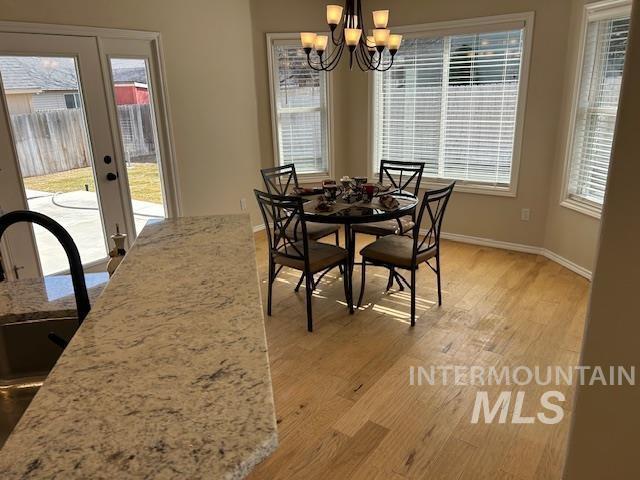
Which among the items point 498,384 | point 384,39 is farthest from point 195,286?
point 384,39

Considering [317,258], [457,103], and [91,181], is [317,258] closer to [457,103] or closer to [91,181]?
[91,181]

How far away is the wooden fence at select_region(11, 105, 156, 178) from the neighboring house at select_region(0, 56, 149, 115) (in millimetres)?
63

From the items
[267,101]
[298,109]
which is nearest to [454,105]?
[298,109]

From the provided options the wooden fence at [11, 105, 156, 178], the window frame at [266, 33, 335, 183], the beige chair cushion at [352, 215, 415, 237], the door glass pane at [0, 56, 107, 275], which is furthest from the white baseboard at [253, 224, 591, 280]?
the door glass pane at [0, 56, 107, 275]

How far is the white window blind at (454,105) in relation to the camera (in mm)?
4441

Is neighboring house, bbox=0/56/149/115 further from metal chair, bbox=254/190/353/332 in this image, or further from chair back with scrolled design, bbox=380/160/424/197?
chair back with scrolled design, bbox=380/160/424/197

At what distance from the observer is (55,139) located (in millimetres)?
3674

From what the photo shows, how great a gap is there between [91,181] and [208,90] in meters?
1.50

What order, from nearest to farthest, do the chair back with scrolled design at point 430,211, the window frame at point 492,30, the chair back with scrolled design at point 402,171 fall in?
the chair back with scrolled design at point 430,211, the window frame at point 492,30, the chair back with scrolled design at point 402,171

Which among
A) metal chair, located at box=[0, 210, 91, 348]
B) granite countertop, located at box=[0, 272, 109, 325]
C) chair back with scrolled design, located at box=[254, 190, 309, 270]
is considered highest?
metal chair, located at box=[0, 210, 91, 348]

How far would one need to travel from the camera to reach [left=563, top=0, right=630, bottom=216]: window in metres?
3.62

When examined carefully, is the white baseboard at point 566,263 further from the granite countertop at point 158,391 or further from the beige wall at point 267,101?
the granite countertop at point 158,391

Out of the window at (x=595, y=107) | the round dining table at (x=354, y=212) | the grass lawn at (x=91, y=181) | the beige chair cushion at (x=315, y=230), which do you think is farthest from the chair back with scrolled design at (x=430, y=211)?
the grass lawn at (x=91, y=181)

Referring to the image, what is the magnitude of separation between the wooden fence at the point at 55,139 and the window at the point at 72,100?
39 millimetres
